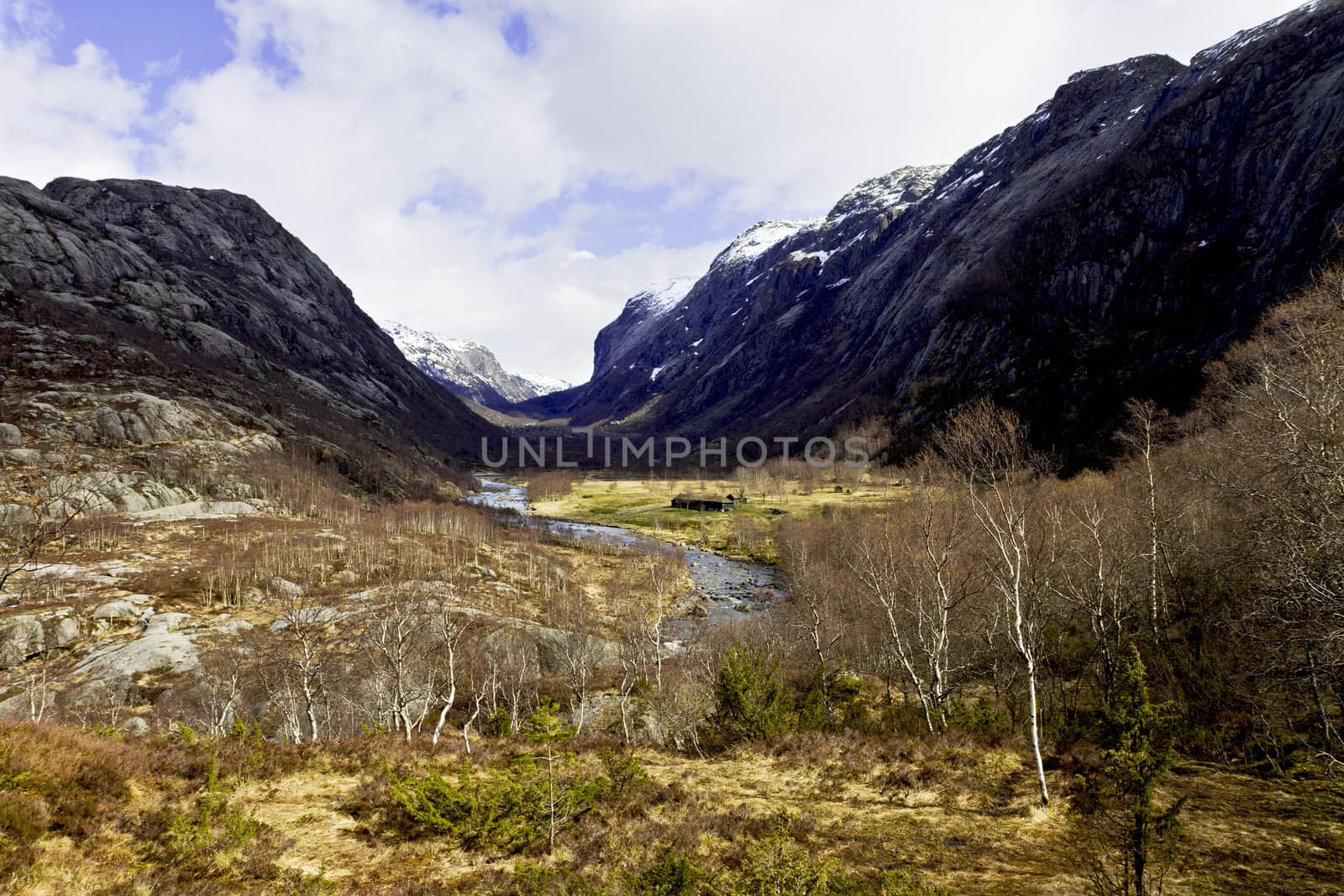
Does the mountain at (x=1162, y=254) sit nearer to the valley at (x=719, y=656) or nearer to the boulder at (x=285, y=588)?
the valley at (x=719, y=656)

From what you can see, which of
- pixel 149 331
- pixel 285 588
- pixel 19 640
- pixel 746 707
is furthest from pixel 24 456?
pixel 746 707

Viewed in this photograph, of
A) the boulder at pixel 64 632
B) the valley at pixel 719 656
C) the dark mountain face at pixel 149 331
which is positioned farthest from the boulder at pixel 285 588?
the dark mountain face at pixel 149 331

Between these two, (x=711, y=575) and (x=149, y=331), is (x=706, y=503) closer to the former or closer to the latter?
(x=711, y=575)

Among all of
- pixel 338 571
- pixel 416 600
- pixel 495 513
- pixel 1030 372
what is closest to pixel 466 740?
pixel 416 600

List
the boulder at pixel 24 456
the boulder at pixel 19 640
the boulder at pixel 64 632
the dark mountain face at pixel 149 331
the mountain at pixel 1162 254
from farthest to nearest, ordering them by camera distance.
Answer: the dark mountain face at pixel 149 331, the mountain at pixel 1162 254, the boulder at pixel 24 456, the boulder at pixel 64 632, the boulder at pixel 19 640

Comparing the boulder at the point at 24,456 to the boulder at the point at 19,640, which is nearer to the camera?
the boulder at the point at 19,640

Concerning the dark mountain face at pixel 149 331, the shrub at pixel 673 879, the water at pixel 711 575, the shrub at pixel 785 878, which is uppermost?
the dark mountain face at pixel 149 331

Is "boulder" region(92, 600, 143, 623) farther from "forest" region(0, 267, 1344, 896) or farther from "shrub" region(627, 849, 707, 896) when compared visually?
"shrub" region(627, 849, 707, 896)

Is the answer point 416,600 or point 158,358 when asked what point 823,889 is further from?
point 158,358
